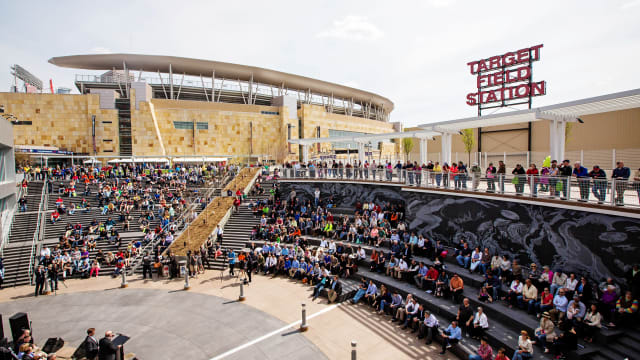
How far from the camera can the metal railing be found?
28.6ft

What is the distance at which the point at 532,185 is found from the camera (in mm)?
10859

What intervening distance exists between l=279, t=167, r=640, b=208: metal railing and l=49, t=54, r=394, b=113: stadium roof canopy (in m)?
32.1

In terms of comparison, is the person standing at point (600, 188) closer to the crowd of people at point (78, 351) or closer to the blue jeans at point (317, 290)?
the blue jeans at point (317, 290)

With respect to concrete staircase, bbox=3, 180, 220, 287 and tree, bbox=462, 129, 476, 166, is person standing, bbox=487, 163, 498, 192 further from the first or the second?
concrete staircase, bbox=3, 180, 220, 287

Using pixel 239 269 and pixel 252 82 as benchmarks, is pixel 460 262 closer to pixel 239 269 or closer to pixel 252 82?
pixel 239 269

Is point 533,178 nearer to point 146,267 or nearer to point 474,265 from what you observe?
point 474,265

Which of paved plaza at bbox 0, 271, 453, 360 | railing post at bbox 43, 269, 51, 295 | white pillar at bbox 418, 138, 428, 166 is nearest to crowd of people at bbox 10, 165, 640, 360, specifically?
paved plaza at bbox 0, 271, 453, 360

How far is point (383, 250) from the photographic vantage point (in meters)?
15.4

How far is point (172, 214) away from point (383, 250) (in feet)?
48.7

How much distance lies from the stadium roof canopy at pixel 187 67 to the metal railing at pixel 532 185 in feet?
105

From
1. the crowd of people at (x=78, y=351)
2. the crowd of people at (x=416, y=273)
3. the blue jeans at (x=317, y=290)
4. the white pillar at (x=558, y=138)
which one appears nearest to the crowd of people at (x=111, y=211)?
the crowd of people at (x=416, y=273)

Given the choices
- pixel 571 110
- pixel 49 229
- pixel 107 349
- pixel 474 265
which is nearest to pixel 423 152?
pixel 571 110

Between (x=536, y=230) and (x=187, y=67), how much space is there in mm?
43310

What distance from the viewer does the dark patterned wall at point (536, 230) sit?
892cm
